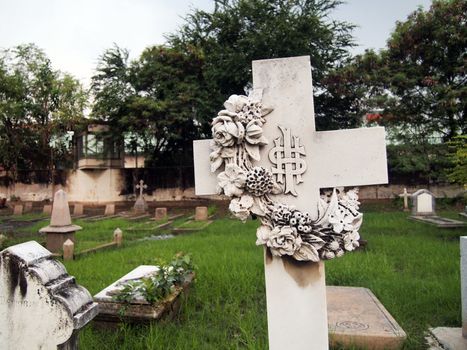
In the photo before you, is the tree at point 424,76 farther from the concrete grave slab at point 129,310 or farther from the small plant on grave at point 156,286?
the concrete grave slab at point 129,310

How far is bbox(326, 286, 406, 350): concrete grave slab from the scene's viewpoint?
2.50 metres

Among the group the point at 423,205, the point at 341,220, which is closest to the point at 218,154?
the point at 341,220

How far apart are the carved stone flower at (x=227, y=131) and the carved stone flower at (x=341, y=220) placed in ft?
2.14

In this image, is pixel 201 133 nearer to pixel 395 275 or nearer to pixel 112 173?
pixel 112 173

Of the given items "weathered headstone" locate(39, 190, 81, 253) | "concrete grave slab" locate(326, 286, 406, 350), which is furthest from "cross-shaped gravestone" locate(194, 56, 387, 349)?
"weathered headstone" locate(39, 190, 81, 253)

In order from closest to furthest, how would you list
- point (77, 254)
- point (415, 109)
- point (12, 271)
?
1. point (12, 271)
2. point (77, 254)
3. point (415, 109)

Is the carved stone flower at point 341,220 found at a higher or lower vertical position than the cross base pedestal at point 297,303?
higher

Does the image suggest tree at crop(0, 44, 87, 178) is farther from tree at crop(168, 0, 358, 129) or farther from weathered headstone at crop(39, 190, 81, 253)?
weathered headstone at crop(39, 190, 81, 253)

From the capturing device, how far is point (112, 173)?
65.5ft

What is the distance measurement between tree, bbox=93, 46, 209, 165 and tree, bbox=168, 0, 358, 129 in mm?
808

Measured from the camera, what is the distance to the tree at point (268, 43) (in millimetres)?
15141

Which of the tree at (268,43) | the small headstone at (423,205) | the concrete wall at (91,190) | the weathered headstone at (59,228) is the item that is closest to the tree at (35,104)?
the concrete wall at (91,190)

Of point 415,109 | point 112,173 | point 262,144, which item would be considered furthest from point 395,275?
point 112,173

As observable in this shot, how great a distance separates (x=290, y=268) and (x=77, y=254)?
18.1 feet
